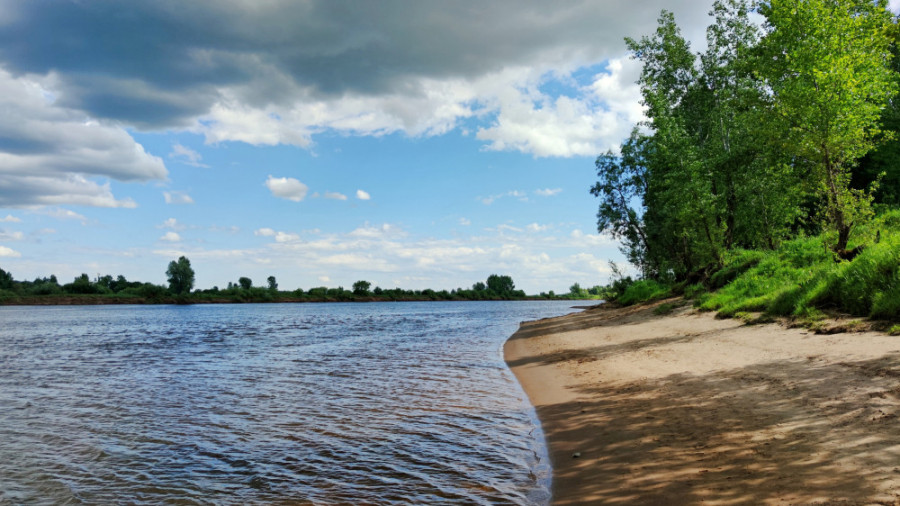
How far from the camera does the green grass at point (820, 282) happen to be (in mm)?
13750

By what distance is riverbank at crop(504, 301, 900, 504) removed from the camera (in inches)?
221

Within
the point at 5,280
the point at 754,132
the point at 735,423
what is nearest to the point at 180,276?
the point at 5,280

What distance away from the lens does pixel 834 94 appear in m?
20.0

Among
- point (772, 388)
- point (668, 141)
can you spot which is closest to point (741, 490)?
point (772, 388)

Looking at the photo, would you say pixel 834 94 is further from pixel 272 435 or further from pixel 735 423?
pixel 272 435

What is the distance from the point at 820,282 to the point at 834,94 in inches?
348

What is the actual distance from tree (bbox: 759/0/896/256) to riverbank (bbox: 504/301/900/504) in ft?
31.5

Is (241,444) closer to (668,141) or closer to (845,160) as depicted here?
(845,160)

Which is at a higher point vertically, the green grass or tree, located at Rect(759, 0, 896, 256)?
tree, located at Rect(759, 0, 896, 256)

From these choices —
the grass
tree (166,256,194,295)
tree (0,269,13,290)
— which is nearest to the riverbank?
the grass

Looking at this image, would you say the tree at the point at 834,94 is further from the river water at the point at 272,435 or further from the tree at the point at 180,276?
the tree at the point at 180,276

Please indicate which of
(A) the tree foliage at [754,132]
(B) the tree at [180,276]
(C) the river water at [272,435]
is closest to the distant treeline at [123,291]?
(B) the tree at [180,276]

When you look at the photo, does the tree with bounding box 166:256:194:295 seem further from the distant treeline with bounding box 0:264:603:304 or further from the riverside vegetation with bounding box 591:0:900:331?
the riverside vegetation with bounding box 591:0:900:331

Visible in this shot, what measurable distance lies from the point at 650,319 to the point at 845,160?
35.4 feet
